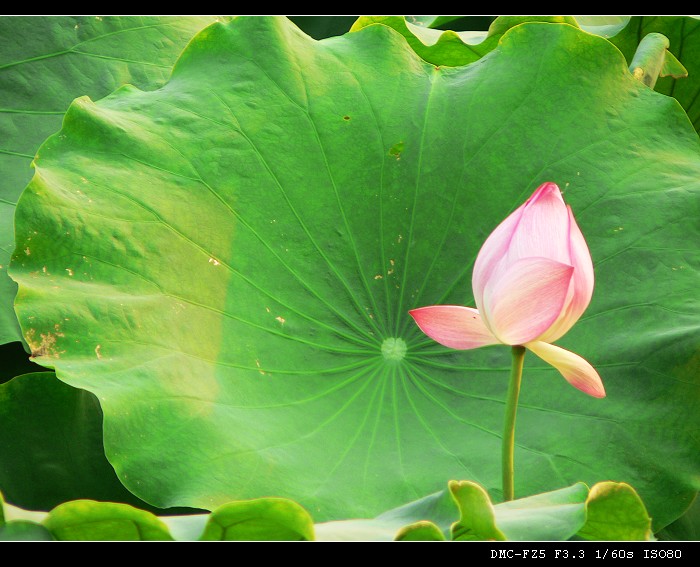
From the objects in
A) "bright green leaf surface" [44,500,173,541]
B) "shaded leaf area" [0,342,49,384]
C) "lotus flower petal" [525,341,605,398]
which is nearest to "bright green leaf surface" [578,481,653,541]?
"lotus flower petal" [525,341,605,398]

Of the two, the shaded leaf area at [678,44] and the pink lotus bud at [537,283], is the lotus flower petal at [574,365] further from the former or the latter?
the shaded leaf area at [678,44]

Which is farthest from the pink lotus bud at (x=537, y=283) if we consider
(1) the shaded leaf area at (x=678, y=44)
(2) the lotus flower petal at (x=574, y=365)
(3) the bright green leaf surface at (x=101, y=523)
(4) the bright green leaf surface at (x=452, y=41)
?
(1) the shaded leaf area at (x=678, y=44)

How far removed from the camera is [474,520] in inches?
26.9

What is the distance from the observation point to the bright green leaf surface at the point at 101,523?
66 centimetres

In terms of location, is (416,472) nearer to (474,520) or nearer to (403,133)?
(474,520)

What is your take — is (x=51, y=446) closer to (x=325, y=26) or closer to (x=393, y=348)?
(x=393, y=348)

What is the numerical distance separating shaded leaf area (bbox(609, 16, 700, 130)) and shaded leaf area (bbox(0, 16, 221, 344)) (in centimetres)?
88

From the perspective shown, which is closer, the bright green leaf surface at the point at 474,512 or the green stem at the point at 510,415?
A: the bright green leaf surface at the point at 474,512

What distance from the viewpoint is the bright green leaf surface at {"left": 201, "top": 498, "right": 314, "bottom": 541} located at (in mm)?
665

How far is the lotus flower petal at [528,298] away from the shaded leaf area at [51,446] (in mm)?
605

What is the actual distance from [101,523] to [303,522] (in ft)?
0.56

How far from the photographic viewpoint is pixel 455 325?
0.84 meters

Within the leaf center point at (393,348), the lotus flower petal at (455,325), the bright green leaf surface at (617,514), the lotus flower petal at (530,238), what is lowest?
the leaf center point at (393,348)

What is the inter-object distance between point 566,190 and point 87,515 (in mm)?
851
